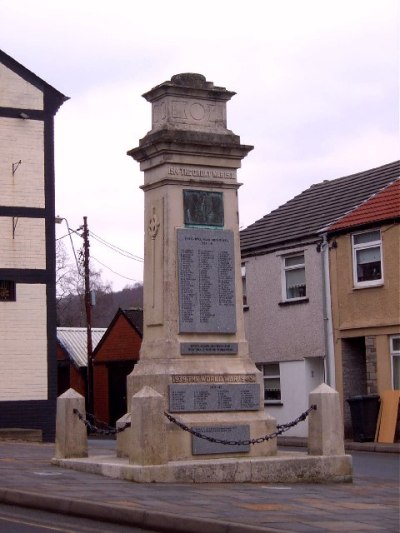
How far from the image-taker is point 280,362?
34.7m

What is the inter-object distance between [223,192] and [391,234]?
46.3ft

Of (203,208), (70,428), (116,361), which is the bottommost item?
(70,428)

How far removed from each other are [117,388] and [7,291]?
18544 mm

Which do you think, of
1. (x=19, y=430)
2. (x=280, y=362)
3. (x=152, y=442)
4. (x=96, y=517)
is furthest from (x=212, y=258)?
(x=280, y=362)

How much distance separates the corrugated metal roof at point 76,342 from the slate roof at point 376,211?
876 inches

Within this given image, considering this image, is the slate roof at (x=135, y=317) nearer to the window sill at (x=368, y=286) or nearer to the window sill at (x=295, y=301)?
the window sill at (x=295, y=301)

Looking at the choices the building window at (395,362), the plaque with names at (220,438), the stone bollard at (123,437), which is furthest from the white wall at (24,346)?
the plaque with names at (220,438)

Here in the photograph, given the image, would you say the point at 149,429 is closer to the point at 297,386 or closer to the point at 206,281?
the point at 206,281

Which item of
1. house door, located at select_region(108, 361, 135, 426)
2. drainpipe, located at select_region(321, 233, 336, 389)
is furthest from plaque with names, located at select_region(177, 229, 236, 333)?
house door, located at select_region(108, 361, 135, 426)

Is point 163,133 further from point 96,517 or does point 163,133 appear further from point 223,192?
point 96,517

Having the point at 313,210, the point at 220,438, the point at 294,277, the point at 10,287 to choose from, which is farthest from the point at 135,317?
the point at 220,438

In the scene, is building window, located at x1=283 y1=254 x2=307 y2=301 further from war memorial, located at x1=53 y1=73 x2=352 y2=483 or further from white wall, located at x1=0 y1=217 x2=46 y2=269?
war memorial, located at x1=53 y1=73 x2=352 y2=483

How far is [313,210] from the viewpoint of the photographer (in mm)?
35500

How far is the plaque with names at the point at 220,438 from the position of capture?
624 inches
